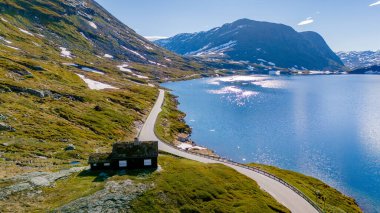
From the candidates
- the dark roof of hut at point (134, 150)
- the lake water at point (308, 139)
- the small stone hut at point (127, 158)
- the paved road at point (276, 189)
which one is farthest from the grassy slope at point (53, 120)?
the lake water at point (308, 139)

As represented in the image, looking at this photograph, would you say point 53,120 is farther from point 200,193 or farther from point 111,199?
point 200,193

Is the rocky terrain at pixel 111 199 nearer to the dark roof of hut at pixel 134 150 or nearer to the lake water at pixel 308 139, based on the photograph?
the dark roof of hut at pixel 134 150

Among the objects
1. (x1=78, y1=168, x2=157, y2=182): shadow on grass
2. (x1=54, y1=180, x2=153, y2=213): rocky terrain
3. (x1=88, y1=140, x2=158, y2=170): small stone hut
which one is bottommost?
(x1=54, y1=180, x2=153, y2=213): rocky terrain

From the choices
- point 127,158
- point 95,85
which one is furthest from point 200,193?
point 95,85

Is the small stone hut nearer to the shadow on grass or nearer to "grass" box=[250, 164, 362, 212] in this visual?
the shadow on grass

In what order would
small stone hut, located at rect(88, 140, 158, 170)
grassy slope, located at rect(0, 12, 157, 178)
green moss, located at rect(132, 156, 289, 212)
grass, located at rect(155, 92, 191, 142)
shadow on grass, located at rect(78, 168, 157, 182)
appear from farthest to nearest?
grass, located at rect(155, 92, 191, 142) < grassy slope, located at rect(0, 12, 157, 178) < small stone hut, located at rect(88, 140, 158, 170) < shadow on grass, located at rect(78, 168, 157, 182) < green moss, located at rect(132, 156, 289, 212)

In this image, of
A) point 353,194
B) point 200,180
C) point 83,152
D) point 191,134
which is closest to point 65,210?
point 200,180

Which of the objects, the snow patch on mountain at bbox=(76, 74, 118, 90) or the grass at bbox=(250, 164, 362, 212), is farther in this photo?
the snow patch on mountain at bbox=(76, 74, 118, 90)

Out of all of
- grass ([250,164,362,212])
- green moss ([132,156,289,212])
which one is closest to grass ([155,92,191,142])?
grass ([250,164,362,212])
